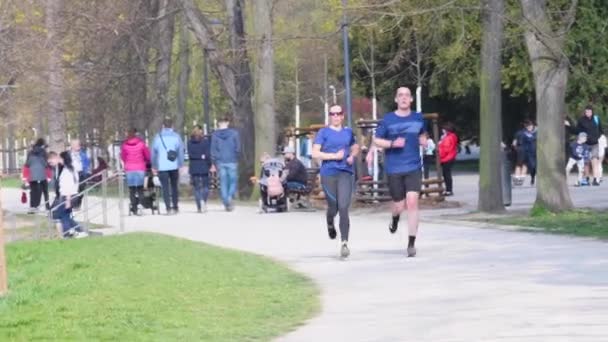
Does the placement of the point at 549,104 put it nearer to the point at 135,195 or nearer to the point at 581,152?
the point at 135,195

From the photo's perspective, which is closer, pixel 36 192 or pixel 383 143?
pixel 383 143

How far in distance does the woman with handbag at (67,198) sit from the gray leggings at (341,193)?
952cm

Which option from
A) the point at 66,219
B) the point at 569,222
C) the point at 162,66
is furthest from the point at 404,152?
the point at 162,66

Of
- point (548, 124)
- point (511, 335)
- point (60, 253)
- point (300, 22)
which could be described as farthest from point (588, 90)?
point (511, 335)

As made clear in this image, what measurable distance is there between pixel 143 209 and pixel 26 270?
42.1ft

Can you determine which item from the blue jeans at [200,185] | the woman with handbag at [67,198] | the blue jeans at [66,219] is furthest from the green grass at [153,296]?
the blue jeans at [200,185]

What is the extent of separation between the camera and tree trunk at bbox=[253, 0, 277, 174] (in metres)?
34.8

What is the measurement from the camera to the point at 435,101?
5972 cm

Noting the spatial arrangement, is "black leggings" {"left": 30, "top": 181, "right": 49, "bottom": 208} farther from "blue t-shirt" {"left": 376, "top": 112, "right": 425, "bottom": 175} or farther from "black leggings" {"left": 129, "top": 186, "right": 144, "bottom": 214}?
"blue t-shirt" {"left": 376, "top": 112, "right": 425, "bottom": 175}

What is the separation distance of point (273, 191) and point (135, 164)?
123 inches

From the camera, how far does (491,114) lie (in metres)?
25.1

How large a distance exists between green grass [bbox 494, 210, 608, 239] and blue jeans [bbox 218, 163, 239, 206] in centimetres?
747

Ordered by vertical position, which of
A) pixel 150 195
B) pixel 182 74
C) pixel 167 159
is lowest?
pixel 150 195

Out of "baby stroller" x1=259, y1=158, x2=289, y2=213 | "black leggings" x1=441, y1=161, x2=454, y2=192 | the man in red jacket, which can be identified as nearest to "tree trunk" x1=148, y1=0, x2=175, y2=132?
the man in red jacket
